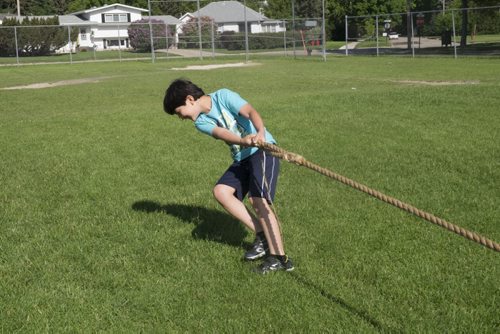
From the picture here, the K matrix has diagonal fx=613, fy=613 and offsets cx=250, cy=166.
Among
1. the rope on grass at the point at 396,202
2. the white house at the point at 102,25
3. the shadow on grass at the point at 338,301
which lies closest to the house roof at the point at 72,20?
the white house at the point at 102,25

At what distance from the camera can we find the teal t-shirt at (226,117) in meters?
4.18

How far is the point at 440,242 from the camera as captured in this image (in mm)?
4797

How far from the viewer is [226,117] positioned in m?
4.28

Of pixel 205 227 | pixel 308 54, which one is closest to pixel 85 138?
pixel 205 227

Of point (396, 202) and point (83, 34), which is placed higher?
point (83, 34)

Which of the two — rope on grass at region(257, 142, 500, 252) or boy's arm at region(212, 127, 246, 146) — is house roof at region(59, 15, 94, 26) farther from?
rope on grass at region(257, 142, 500, 252)

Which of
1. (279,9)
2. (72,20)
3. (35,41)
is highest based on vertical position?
(279,9)

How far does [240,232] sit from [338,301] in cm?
158

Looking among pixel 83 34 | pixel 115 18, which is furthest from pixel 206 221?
pixel 115 18

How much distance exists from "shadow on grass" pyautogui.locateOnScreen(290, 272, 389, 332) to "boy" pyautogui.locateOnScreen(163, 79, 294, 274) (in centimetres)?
19

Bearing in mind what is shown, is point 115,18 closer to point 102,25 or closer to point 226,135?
point 102,25

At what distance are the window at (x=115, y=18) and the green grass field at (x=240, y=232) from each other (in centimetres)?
6651

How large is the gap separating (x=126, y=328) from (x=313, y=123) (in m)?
7.32

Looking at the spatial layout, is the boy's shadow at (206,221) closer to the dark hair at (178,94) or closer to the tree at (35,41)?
the dark hair at (178,94)
